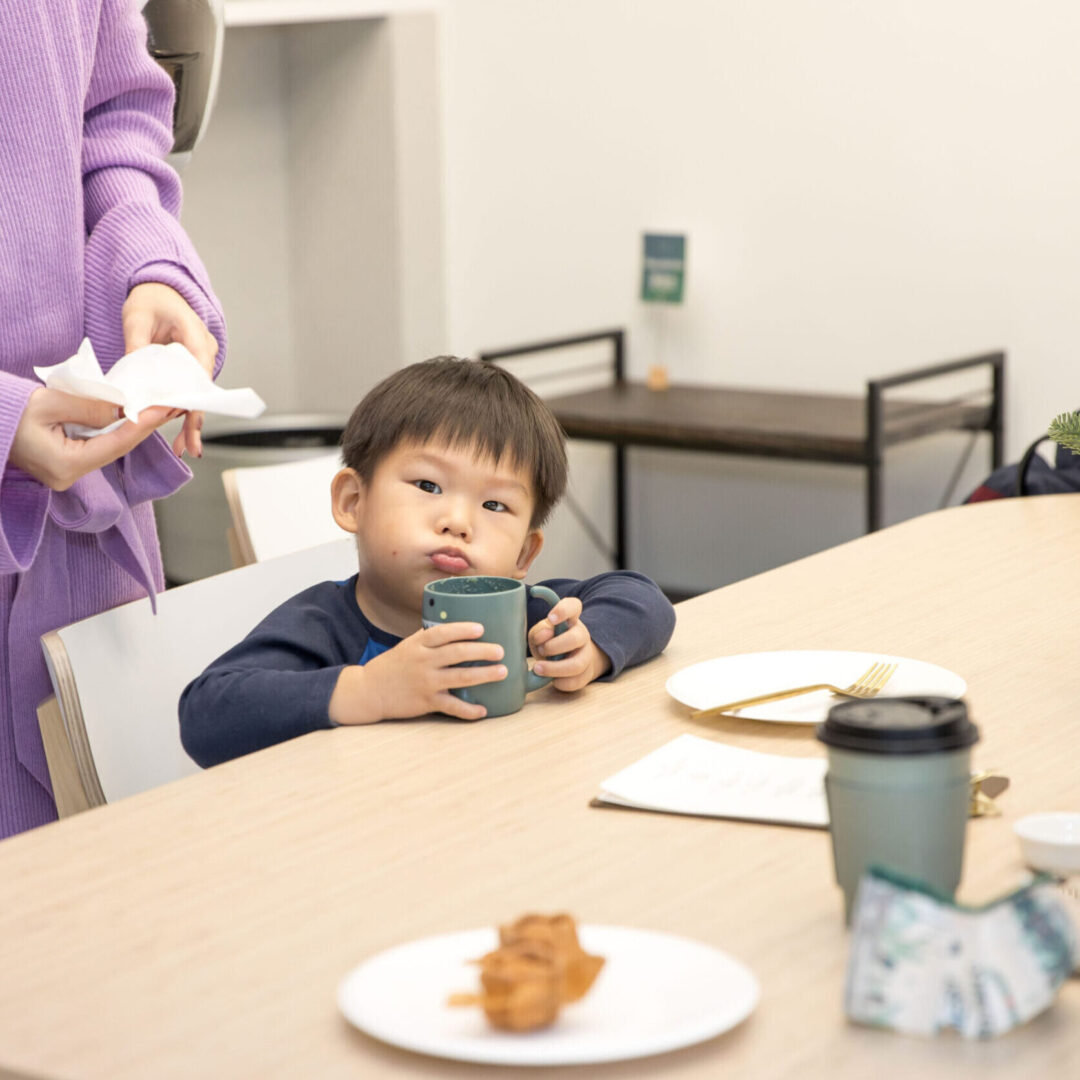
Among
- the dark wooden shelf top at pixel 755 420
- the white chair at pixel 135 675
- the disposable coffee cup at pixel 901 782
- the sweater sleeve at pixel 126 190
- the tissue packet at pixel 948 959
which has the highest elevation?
the sweater sleeve at pixel 126 190

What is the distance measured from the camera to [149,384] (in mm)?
1163

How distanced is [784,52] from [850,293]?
0.50 m

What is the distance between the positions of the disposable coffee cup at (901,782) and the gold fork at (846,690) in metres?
0.35

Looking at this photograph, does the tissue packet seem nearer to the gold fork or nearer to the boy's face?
the gold fork

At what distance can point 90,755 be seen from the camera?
1203 millimetres

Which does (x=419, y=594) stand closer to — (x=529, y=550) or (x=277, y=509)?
(x=529, y=550)

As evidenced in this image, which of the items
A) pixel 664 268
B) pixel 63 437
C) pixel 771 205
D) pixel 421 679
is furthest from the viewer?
pixel 664 268

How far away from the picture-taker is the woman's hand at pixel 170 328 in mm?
1322

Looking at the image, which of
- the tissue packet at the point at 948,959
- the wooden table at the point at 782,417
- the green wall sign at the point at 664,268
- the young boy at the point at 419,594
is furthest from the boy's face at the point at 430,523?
the green wall sign at the point at 664,268

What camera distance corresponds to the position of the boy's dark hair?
Answer: 4.21ft

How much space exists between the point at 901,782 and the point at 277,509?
3.48 feet

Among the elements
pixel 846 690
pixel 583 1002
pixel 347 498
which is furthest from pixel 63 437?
pixel 583 1002

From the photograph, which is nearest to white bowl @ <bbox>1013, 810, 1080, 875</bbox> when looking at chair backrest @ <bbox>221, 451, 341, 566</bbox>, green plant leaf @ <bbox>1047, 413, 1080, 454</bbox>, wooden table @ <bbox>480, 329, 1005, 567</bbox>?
green plant leaf @ <bbox>1047, 413, 1080, 454</bbox>

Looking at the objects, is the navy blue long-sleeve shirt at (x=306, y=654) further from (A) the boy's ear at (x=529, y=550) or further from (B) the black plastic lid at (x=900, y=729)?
(B) the black plastic lid at (x=900, y=729)
